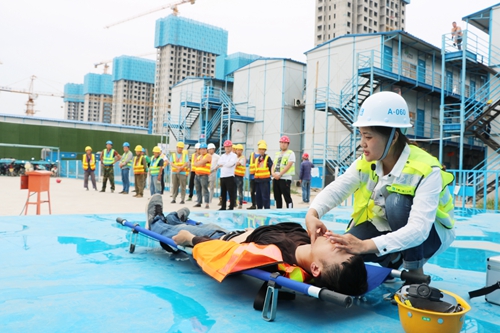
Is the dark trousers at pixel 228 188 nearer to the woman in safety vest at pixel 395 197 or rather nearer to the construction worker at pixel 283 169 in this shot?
the construction worker at pixel 283 169

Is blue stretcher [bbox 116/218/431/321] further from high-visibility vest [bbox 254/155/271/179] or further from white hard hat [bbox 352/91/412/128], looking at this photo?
high-visibility vest [bbox 254/155/271/179]

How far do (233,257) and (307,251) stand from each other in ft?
1.49

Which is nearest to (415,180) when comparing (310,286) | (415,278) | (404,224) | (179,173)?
(404,224)

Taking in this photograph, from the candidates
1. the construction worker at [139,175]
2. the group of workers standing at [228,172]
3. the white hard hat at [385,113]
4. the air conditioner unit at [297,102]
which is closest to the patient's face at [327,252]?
the white hard hat at [385,113]

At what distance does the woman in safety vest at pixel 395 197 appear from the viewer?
2.18 metres

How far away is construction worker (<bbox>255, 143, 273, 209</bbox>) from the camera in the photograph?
8.78 meters

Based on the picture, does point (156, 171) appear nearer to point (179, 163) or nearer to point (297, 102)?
point (179, 163)

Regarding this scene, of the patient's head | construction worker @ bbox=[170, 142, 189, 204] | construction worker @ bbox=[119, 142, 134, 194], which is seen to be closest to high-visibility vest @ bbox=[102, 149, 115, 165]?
construction worker @ bbox=[119, 142, 134, 194]

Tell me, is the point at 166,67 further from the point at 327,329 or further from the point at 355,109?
the point at 327,329

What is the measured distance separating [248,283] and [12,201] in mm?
8756

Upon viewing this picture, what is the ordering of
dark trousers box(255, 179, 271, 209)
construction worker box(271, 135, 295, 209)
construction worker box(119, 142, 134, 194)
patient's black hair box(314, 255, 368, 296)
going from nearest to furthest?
patient's black hair box(314, 255, 368, 296), construction worker box(271, 135, 295, 209), dark trousers box(255, 179, 271, 209), construction worker box(119, 142, 134, 194)

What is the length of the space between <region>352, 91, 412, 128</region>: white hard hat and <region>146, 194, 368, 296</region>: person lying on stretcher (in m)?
0.76

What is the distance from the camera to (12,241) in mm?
4121

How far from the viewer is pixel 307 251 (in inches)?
96.3
